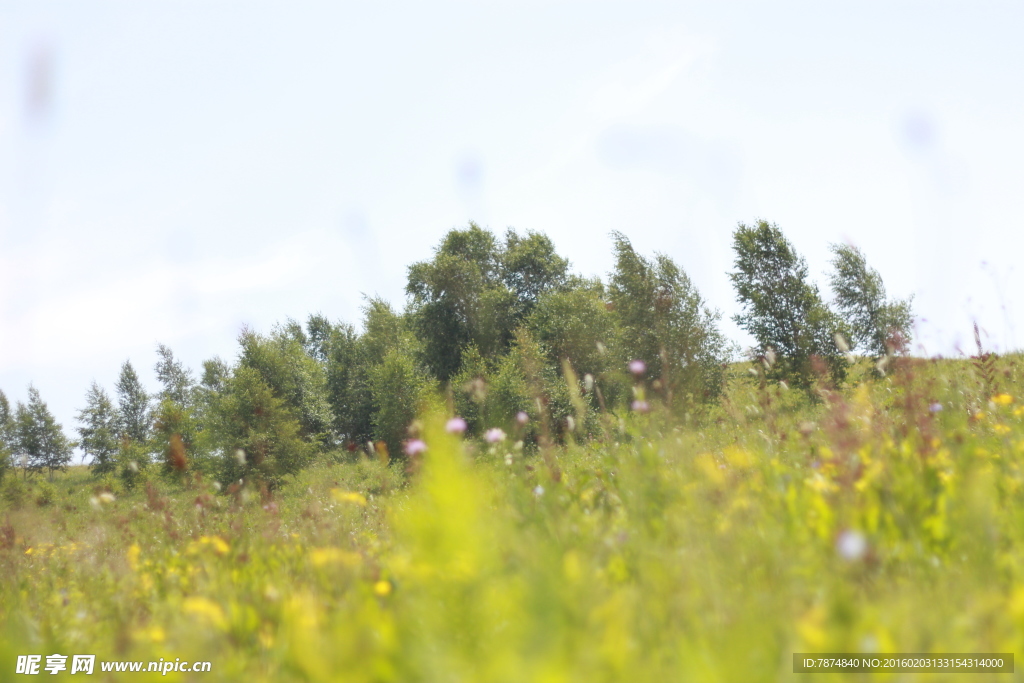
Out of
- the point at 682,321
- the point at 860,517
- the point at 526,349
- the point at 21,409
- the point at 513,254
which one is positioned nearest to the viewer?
the point at 860,517

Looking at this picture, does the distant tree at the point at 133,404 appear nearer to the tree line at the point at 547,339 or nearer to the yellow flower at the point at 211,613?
the tree line at the point at 547,339

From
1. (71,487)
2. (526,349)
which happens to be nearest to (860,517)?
(526,349)

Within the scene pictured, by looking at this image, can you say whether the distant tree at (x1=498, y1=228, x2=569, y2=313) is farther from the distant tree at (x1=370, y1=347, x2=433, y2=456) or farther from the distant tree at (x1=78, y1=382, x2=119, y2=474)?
the distant tree at (x1=78, y1=382, x2=119, y2=474)

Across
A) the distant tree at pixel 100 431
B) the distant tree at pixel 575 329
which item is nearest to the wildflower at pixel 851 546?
the distant tree at pixel 575 329

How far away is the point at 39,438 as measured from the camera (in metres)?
63.2

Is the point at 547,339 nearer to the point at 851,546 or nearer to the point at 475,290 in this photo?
the point at 475,290

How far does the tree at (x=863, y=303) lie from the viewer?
88.6ft

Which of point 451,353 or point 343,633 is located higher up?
point 451,353

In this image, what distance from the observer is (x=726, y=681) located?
166 cm

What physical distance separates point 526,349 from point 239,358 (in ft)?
60.1

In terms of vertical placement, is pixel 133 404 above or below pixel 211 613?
above

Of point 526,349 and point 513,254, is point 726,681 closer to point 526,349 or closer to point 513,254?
point 526,349

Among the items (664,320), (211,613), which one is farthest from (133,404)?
(211,613)

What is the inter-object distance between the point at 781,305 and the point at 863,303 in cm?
538
